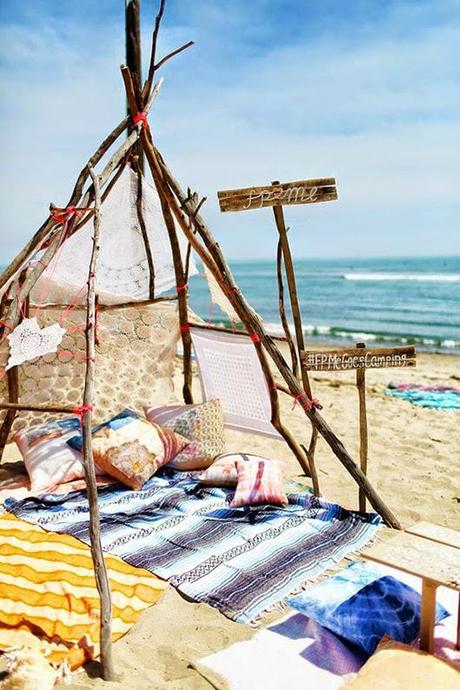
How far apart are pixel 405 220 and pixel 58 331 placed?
66025 mm

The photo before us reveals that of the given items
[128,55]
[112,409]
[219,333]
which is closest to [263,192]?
[219,333]

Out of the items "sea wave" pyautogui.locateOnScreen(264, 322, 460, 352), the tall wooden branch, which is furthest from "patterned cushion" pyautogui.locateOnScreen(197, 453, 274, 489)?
"sea wave" pyautogui.locateOnScreen(264, 322, 460, 352)

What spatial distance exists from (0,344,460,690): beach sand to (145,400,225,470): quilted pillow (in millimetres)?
620

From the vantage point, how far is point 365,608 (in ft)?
9.35

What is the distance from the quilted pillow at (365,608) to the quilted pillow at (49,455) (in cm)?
222

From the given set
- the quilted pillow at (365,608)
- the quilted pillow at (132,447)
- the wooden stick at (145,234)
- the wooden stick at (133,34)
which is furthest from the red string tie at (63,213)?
the quilted pillow at (365,608)

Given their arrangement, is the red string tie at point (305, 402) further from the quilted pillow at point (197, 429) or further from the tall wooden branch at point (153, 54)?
the tall wooden branch at point (153, 54)

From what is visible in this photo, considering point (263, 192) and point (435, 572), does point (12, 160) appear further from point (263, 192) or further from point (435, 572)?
point (435, 572)

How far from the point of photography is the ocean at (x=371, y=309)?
54.9 ft

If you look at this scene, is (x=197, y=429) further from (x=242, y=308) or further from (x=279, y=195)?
(x=279, y=195)

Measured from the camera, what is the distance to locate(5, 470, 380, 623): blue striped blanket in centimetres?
329

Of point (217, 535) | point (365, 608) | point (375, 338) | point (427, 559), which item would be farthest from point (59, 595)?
point (375, 338)

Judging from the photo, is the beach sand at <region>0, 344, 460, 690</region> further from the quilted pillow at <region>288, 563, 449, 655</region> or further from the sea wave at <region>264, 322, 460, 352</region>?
the sea wave at <region>264, 322, 460, 352</region>

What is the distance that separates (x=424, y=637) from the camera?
2.51 m
